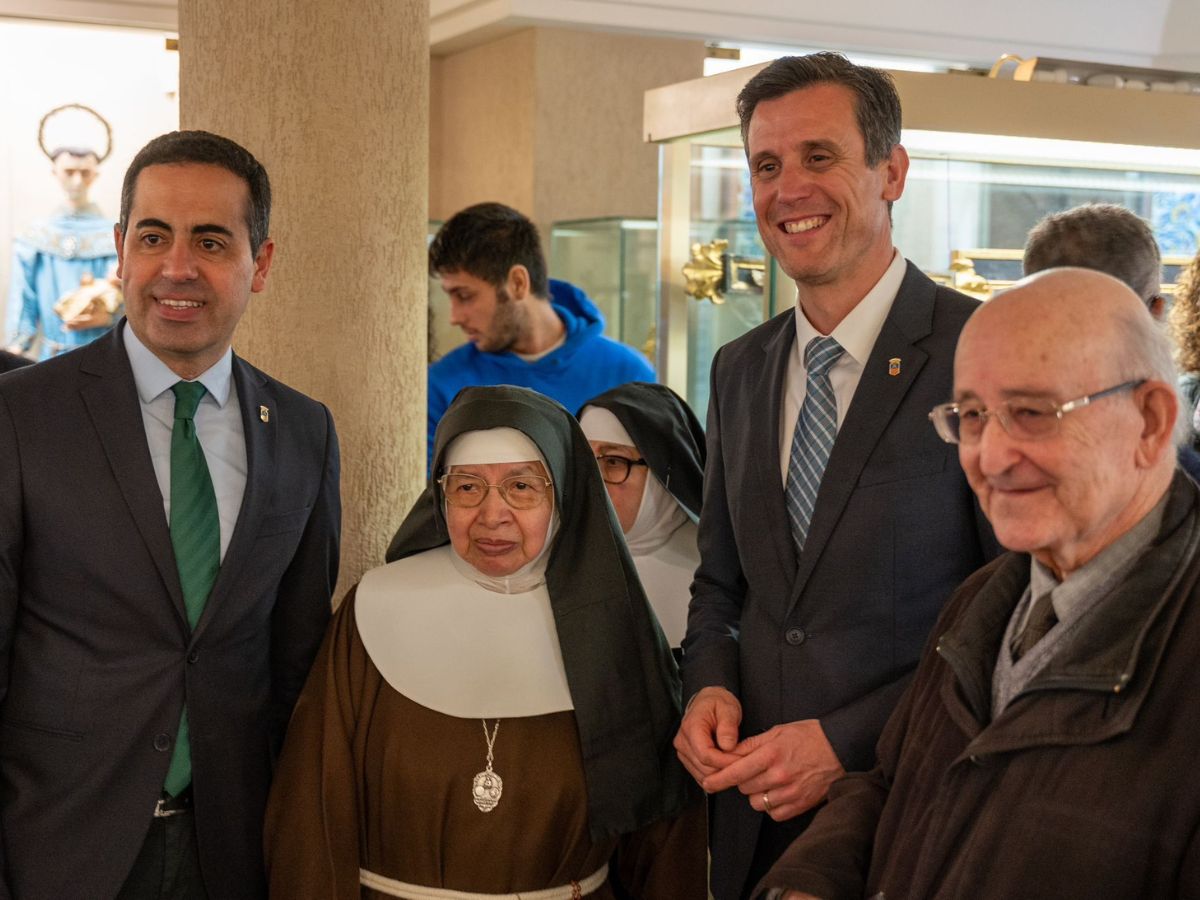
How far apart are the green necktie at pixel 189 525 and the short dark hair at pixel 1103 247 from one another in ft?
5.86

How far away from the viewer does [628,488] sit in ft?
11.9

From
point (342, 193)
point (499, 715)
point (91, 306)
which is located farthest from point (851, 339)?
point (91, 306)

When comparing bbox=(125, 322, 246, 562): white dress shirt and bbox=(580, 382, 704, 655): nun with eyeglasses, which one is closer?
bbox=(125, 322, 246, 562): white dress shirt

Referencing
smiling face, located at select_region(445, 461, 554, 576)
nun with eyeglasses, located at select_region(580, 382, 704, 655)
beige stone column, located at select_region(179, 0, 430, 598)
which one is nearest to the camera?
smiling face, located at select_region(445, 461, 554, 576)

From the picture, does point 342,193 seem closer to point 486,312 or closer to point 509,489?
point 509,489

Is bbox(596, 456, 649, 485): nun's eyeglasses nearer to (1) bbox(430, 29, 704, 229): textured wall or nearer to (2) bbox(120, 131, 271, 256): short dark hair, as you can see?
(2) bbox(120, 131, 271, 256): short dark hair

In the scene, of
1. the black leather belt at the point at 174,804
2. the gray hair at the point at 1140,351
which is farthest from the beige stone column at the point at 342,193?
the gray hair at the point at 1140,351

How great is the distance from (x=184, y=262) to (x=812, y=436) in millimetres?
1158

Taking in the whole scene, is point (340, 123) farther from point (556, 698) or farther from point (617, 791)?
point (617, 791)

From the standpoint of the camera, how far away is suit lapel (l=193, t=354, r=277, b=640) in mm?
2498

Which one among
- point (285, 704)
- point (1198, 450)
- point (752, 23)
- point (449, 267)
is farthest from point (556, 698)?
point (752, 23)

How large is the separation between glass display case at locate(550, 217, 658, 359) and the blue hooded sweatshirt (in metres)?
1.73

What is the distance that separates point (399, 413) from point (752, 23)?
183 inches

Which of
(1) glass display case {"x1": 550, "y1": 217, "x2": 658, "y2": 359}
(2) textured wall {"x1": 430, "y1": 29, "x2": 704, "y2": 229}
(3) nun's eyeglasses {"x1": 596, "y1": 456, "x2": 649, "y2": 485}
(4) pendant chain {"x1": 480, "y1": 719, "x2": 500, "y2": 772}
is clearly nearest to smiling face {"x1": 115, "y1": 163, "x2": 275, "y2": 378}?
(4) pendant chain {"x1": 480, "y1": 719, "x2": 500, "y2": 772}
